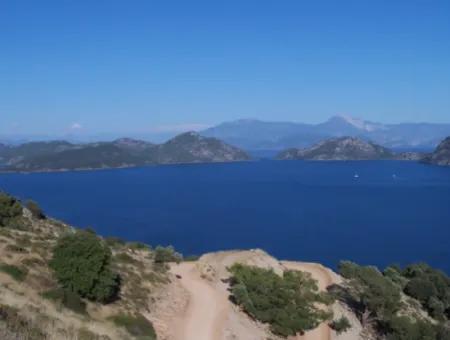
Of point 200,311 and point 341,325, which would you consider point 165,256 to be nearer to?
point 200,311

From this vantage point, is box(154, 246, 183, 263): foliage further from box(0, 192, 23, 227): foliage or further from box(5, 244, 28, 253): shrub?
box(5, 244, 28, 253): shrub

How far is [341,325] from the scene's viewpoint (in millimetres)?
28562

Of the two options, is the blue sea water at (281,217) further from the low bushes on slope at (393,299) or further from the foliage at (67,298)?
the foliage at (67,298)

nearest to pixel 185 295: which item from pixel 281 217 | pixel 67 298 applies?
pixel 67 298

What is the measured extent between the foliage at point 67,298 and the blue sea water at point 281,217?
6209cm

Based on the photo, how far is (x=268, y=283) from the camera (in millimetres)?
29453

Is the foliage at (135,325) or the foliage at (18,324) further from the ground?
the foliage at (18,324)

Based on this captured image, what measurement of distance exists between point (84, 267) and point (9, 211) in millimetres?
15569

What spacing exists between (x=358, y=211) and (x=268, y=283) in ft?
339

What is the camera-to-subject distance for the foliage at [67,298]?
20062mm

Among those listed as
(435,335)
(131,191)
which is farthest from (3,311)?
(131,191)

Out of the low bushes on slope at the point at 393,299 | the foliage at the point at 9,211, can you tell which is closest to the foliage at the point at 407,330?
the low bushes on slope at the point at 393,299

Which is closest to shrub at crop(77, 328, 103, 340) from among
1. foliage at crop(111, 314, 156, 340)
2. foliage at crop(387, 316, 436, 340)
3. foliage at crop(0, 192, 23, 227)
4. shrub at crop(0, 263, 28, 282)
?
foliage at crop(111, 314, 156, 340)

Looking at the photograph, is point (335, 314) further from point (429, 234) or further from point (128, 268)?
point (429, 234)
